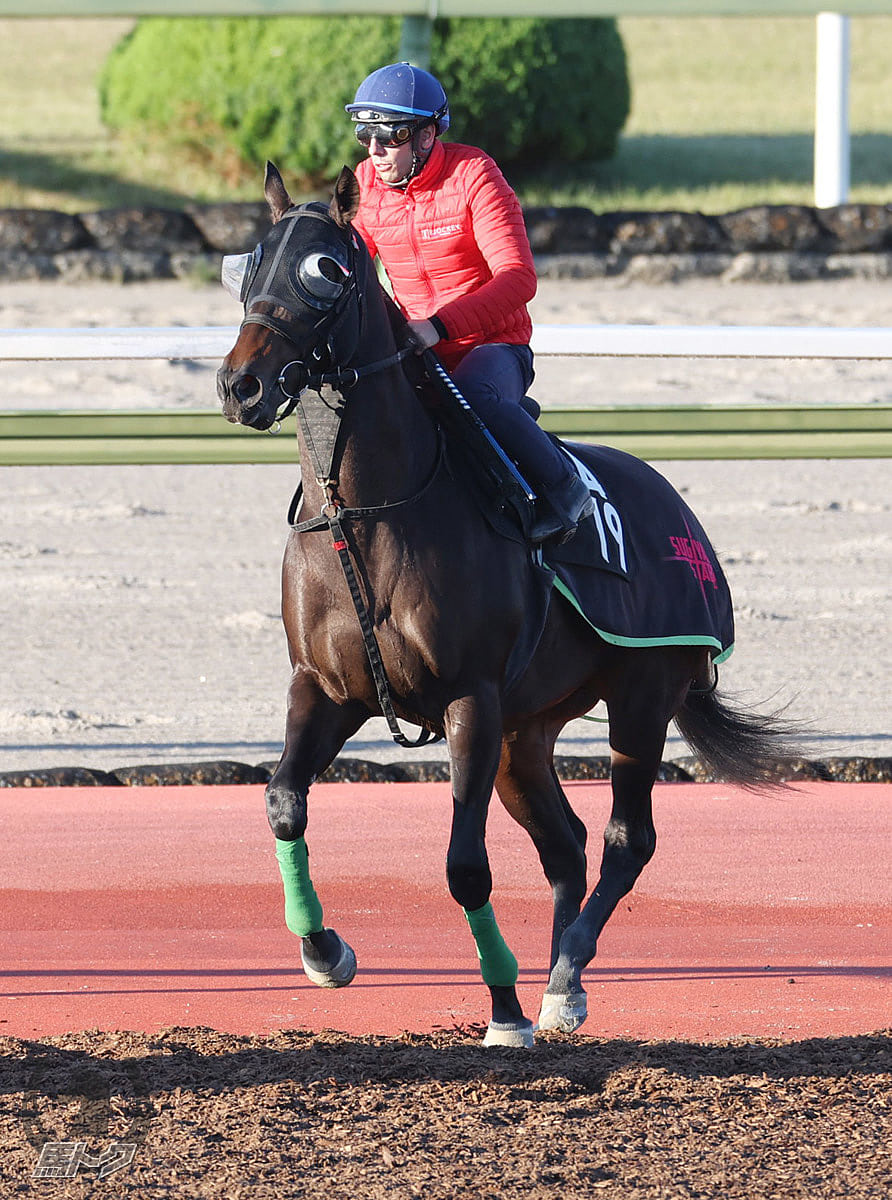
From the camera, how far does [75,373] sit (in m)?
13.8

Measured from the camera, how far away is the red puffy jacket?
4.14 metres

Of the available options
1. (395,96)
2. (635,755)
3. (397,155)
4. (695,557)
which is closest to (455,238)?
(397,155)

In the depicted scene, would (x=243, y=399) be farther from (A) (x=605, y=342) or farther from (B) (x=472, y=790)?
(A) (x=605, y=342)

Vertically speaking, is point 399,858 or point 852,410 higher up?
point 852,410

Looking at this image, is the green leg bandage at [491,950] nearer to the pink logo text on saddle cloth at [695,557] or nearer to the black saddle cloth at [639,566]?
the black saddle cloth at [639,566]

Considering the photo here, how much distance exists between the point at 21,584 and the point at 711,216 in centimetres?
910

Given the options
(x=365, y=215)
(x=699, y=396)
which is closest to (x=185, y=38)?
(x=699, y=396)

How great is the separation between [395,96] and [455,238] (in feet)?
1.18

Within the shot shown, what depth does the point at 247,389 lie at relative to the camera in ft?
11.6

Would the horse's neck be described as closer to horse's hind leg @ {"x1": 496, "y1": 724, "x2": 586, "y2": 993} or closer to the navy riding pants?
the navy riding pants

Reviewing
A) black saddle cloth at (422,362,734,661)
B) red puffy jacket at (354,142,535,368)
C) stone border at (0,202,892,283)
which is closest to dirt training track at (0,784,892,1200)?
black saddle cloth at (422,362,734,661)

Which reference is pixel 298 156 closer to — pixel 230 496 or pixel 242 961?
pixel 230 496

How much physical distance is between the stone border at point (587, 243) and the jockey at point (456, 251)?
12209 millimetres

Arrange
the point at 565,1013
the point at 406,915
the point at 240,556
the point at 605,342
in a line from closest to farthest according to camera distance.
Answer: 1. the point at 565,1013
2. the point at 406,915
3. the point at 605,342
4. the point at 240,556
